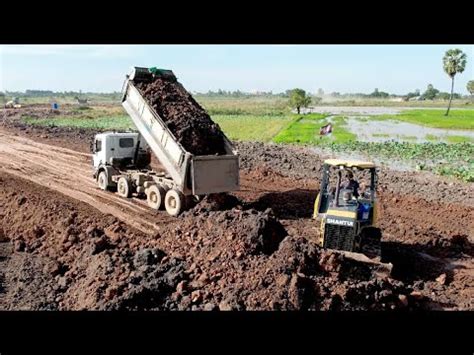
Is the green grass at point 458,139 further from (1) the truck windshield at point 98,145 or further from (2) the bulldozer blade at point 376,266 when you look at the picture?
(2) the bulldozer blade at point 376,266

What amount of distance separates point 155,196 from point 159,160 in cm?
115

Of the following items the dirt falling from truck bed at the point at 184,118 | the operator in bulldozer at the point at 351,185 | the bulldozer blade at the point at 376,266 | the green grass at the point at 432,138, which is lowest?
the green grass at the point at 432,138

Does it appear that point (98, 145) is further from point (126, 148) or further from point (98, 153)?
point (126, 148)

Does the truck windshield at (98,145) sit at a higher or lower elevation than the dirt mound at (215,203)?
higher

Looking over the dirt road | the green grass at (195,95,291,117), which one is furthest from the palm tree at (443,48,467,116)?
the dirt road

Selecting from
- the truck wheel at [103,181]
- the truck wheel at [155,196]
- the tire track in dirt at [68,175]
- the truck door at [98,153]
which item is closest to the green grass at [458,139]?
the tire track in dirt at [68,175]

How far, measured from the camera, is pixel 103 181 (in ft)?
55.3

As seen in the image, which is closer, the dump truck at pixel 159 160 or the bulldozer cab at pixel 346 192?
the bulldozer cab at pixel 346 192

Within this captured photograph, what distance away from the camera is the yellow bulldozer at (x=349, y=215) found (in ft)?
32.4

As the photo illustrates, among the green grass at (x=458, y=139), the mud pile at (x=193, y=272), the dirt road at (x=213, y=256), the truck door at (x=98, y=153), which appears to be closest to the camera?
the mud pile at (x=193, y=272)

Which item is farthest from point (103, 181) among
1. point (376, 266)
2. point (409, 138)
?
point (409, 138)

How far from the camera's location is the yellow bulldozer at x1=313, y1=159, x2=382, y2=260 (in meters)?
9.88

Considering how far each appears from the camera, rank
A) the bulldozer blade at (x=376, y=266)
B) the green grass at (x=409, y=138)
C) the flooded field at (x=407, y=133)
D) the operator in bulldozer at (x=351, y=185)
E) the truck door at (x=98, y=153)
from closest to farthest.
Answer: the bulldozer blade at (x=376, y=266)
the operator in bulldozer at (x=351, y=185)
the truck door at (x=98, y=153)
the green grass at (x=409, y=138)
the flooded field at (x=407, y=133)

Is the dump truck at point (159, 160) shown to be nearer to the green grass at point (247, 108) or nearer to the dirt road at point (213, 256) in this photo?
the dirt road at point (213, 256)
